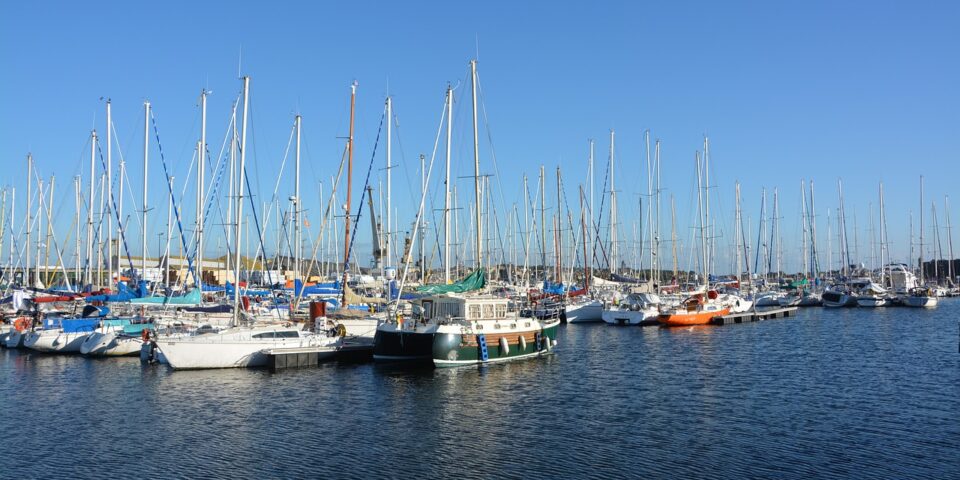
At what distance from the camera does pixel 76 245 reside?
7544cm

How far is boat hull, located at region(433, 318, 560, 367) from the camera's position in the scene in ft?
141

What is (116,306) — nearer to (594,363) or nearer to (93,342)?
(93,342)

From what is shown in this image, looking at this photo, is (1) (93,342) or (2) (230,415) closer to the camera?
(2) (230,415)

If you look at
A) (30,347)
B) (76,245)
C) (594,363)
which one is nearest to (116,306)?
(30,347)

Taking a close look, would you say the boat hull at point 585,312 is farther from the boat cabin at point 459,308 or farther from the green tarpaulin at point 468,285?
the boat cabin at point 459,308

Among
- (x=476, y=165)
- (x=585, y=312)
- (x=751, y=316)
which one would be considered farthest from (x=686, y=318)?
(x=476, y=165)

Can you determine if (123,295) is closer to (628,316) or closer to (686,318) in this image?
(628,316)

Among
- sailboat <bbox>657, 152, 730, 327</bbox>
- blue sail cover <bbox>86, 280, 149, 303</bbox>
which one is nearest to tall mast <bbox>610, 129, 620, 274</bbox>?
sailboat <bbox>657, 152, 730, 327</bbox>

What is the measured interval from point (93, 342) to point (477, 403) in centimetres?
2886

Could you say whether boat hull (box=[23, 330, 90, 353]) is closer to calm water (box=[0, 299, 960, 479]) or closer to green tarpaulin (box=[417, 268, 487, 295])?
calm water (box=[0, 299, 960, 479])

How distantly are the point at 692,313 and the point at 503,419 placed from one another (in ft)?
165

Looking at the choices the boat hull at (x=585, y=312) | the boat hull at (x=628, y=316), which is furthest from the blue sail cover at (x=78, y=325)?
the boat hull at (x=628, y=316)

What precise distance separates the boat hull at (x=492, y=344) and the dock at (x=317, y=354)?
6.63m

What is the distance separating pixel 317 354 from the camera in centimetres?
4556
